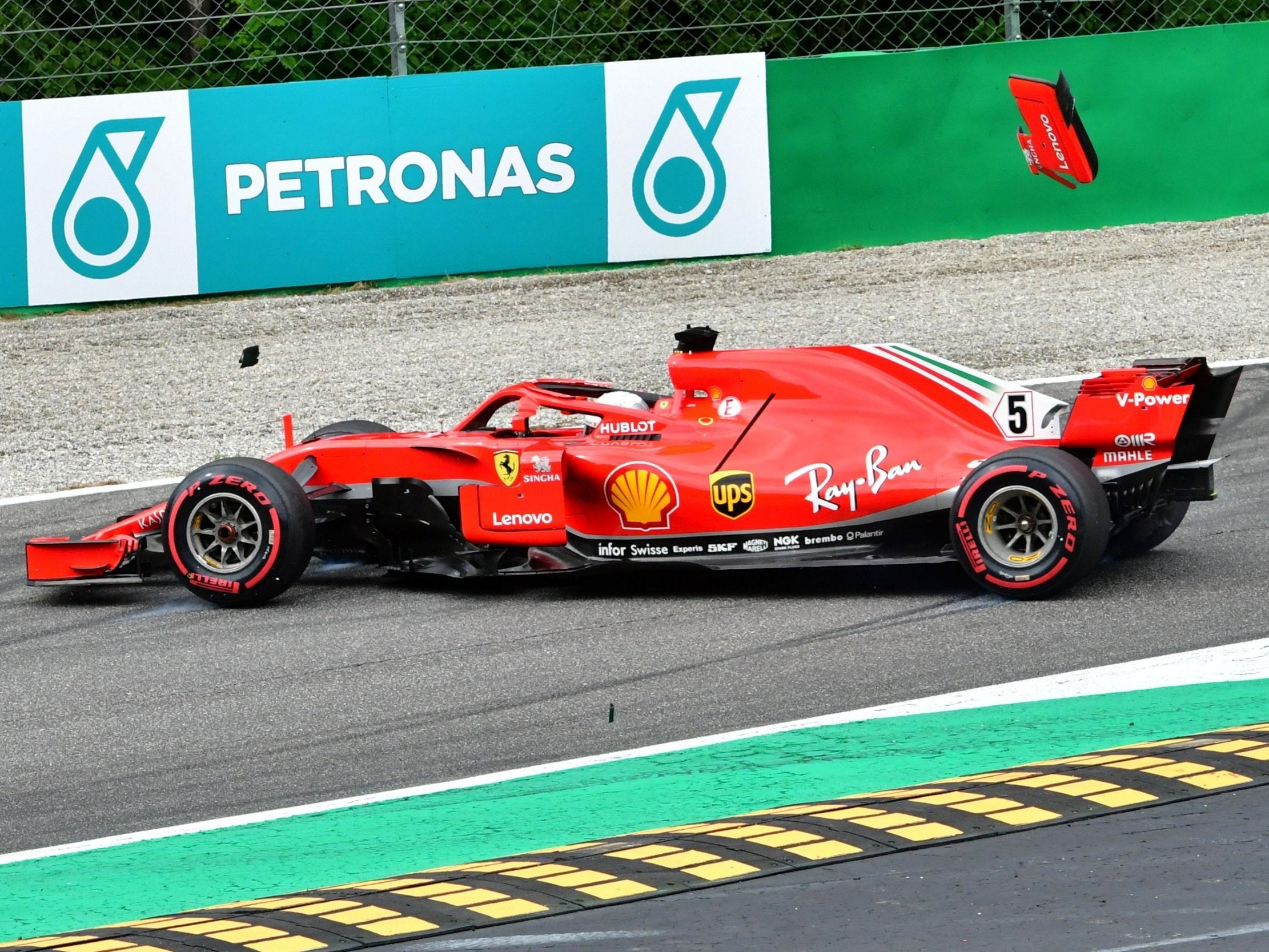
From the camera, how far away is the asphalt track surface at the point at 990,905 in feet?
13.3

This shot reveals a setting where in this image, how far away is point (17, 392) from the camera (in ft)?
44.4

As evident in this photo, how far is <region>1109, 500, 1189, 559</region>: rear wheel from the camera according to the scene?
26.6 ft

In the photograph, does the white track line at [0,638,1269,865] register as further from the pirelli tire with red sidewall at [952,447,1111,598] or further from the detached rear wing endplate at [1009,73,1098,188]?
the detached rear wing endplate at [1009,73,1098,188]

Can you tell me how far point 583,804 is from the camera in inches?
224

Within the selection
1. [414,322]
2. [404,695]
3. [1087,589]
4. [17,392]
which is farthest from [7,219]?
[1087,589]

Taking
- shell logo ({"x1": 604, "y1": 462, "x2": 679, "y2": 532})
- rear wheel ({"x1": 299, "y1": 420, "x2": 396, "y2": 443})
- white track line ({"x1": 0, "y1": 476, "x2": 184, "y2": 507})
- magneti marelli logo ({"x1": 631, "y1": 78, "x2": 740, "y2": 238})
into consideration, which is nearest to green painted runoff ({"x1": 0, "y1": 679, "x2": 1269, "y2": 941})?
shell logo ({"x1": 604, "y1": 462, "x2": 679, "y2": 532})

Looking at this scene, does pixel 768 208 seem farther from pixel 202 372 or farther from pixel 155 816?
pixel 155 816

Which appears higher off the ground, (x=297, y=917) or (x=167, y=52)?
(x=167, y=52)

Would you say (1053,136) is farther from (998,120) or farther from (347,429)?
(347,429)

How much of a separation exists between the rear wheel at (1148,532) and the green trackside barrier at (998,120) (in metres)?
7.09

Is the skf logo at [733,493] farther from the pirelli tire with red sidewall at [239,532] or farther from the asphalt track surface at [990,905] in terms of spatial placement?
the asphalt track surface at [990,905]

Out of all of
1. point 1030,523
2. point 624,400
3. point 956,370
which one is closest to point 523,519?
point 624,400

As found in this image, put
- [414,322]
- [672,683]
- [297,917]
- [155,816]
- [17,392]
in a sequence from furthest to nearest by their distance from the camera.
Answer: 1. [414,322]
2. [17,392]
3. [672,683]
4. [155,816]
5. [297,917]

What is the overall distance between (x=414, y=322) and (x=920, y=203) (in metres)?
4.12
